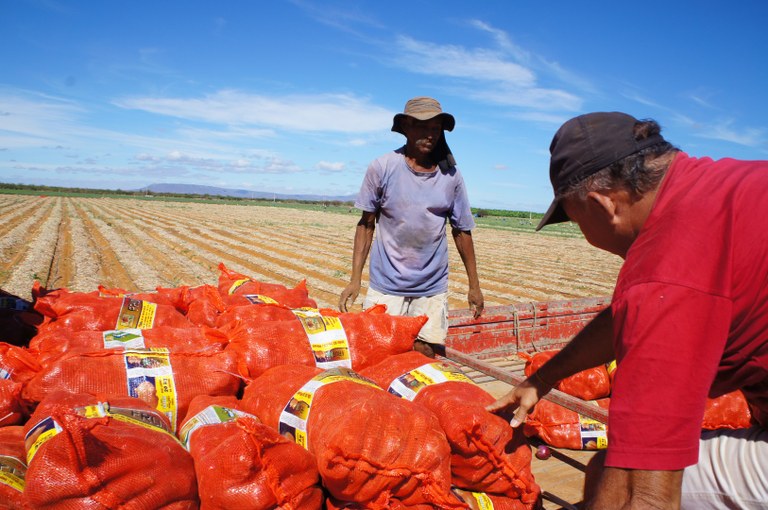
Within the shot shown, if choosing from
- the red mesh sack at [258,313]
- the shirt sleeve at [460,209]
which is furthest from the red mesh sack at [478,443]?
the shirt sleeve at [460,209]

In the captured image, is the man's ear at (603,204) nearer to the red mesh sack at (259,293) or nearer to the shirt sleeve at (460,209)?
the shirt sleeve at (460,209)

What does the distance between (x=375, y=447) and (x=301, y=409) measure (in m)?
0.48

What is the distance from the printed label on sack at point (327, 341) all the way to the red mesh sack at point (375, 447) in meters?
0.68

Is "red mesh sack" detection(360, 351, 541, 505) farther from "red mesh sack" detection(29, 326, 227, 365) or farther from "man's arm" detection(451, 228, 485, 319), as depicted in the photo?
"man's arm" detection(451, 228, 485, 319)

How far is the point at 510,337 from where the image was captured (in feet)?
16.4

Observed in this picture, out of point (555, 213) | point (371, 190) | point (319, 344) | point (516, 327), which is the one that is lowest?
point (516, 327)

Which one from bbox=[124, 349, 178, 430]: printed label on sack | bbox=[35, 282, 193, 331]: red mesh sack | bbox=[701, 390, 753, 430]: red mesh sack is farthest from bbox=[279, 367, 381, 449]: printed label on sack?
bbox=[701, 390, 753, 430]: red mesh sack

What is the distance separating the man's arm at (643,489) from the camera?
3.98 ft

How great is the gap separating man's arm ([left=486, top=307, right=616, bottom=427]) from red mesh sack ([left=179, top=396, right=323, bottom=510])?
31.2 inches

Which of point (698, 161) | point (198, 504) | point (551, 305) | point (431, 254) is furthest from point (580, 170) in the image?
point (551, 305)

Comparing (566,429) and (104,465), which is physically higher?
(104,465)

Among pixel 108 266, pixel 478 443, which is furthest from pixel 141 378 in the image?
pixel 108 266

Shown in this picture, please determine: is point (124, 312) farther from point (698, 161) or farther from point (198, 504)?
point (698, 161)

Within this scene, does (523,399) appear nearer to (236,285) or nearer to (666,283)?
(666,283)
